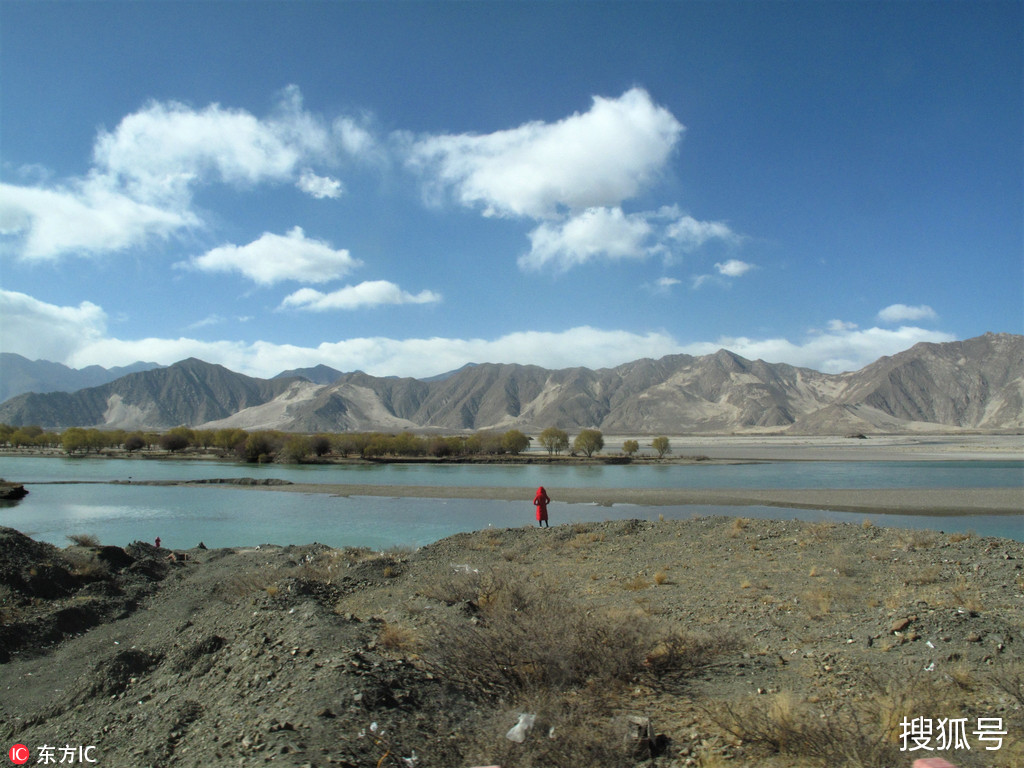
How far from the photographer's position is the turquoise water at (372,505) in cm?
2800

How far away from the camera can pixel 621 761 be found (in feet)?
15.7

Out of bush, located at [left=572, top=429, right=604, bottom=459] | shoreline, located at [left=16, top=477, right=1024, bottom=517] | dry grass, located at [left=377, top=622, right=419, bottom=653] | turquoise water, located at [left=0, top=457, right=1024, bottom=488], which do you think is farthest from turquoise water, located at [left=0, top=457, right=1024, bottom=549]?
dry grass, located at [left=377, top=622, right=419, bottom=653]

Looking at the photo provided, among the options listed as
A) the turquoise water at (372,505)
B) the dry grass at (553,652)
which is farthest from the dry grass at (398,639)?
the turquoise water at (372,505)

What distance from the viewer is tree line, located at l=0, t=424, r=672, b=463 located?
274 ft

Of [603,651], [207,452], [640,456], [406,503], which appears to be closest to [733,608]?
[603,651]

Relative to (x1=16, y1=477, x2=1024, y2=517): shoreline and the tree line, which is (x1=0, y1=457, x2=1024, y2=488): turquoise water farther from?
the tree line

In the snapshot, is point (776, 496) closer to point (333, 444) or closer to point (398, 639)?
point (398, 639)

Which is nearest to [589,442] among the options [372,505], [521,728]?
[372,505]

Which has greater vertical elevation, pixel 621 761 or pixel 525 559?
pixel 621 761

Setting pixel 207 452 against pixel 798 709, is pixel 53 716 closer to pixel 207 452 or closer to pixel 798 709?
pixel 798 709

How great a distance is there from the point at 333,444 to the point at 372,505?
56.7 meters

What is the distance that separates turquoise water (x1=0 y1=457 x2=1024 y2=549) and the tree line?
1216 cm

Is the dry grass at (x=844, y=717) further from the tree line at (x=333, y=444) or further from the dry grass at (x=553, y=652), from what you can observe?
the tree line at (x=333, y=444)

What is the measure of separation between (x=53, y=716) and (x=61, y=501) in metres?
42.3
